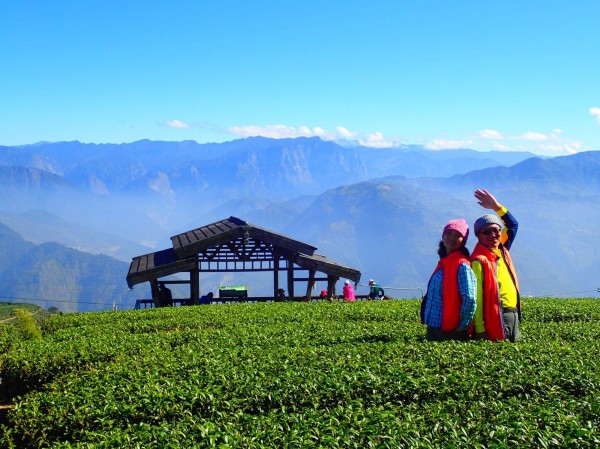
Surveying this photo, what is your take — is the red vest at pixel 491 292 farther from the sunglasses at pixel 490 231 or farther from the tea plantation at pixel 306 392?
the tea plantation at pixel 306 392

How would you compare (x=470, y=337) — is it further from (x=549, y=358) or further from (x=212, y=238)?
(x=212, y=238)

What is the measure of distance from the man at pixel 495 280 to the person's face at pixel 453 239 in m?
0.24

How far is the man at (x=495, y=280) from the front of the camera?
8938mm

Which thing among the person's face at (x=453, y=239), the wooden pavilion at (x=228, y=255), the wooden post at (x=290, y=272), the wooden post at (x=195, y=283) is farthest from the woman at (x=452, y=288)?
the wooden post at (x=290, y=272)

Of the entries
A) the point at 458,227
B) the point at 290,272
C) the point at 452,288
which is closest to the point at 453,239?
the point at 458,227

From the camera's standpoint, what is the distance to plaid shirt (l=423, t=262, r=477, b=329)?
344 inches

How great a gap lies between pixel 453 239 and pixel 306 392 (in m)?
3.09

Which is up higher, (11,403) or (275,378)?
(275,378)

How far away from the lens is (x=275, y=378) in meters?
7.73

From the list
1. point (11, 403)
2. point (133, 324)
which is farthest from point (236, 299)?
point (11, 403)

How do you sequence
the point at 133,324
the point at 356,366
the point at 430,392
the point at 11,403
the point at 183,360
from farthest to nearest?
the point at 133,324 → the point at 11,403 → the point at 183,360 → the point at 356,366 → the point at 430,392

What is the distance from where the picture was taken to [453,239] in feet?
29.2

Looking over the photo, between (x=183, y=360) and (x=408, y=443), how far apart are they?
439cm

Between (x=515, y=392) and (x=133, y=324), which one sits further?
(x=133, y=324)
